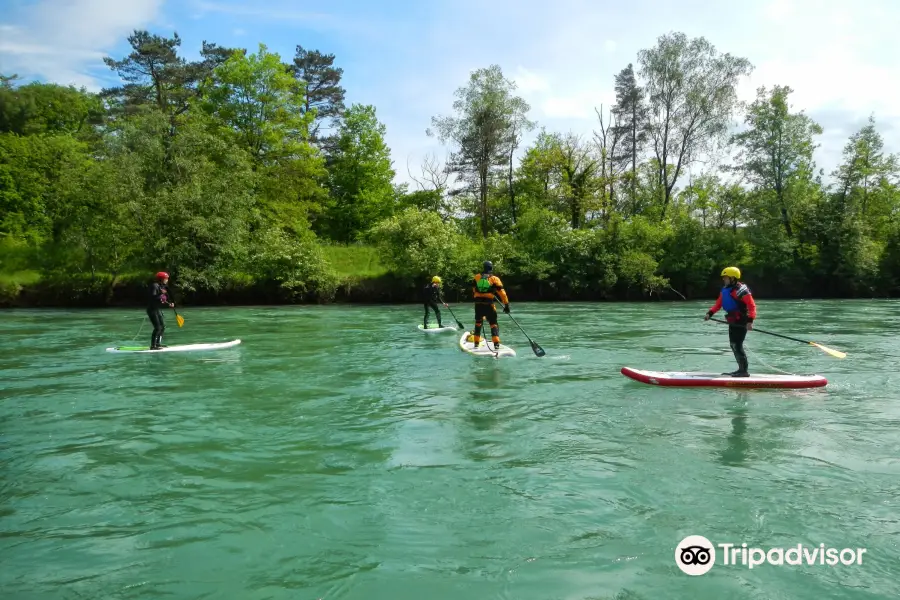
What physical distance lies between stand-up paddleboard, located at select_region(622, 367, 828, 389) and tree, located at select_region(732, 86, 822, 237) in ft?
130

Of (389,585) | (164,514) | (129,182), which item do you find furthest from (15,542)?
(129,182)

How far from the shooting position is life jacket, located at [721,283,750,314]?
33.5 feet

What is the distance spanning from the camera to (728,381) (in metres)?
10.4

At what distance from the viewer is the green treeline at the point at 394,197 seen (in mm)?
37156

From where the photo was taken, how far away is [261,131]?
1741 inches

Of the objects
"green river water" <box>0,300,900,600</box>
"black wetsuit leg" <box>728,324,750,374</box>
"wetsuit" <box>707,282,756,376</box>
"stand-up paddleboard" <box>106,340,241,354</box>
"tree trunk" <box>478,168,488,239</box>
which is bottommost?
"green river water" <box>0,300,900,600</box>

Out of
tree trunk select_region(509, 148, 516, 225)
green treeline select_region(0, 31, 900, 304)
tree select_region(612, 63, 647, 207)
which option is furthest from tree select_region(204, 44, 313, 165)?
tree select_region(612, 63, 647, 207)

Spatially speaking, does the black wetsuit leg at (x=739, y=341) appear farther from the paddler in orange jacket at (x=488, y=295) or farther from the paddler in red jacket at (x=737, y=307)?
the paddler in orange jacket at (x=488, y=295)

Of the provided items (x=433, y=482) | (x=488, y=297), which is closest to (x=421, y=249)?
(x=488, y=297)

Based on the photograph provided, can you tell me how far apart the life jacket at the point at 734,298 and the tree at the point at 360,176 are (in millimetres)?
42449

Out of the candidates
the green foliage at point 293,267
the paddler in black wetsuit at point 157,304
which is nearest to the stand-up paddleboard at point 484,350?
the paddler in black wetsuit at point 157,304

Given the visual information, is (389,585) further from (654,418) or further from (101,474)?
(654,418)

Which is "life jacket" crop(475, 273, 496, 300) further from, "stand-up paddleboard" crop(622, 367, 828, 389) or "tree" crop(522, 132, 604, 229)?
"tree" crop(522, 132, 604, 229)

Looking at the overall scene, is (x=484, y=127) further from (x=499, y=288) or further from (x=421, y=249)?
(x=499, y=288)
